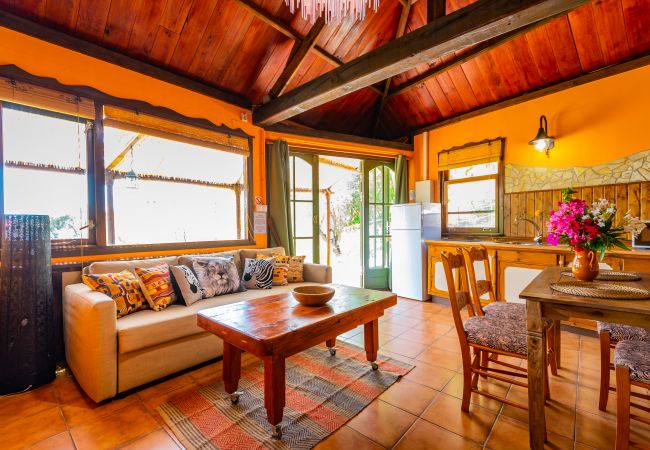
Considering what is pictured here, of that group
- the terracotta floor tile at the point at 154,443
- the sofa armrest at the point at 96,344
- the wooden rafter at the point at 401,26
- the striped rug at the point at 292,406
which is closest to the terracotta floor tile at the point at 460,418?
the striped rug at the point at 292,406

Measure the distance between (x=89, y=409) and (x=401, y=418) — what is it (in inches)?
75.2

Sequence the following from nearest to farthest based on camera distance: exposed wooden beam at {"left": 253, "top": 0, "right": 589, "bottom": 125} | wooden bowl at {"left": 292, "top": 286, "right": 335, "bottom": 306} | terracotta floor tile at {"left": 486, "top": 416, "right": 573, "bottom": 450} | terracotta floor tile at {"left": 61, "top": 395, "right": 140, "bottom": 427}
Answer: terracotta floor tile at {"left": 486, "top": 416, "right": 573, "bottom": 450} < terracotta floor tile at {"left": 61, "top": 395, "right": 140, "bottom": 427} < exposed wooden beam at {"left": 253, "top": 0, "right": 589, "bottom": 125} < wooden bowl at {"left": 292, "top": 286, "right": 335, "bottom": 306}

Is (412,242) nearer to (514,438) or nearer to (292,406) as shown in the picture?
(514,438)

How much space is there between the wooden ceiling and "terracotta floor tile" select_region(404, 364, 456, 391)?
332cm

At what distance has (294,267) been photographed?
3.44 meters

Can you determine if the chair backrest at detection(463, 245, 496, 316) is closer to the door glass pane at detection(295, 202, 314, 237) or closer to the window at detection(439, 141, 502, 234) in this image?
the window at detection(439, 141, 502, 234)

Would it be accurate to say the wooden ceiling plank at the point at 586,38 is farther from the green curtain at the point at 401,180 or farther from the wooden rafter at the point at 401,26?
the green curtain at the point at 401,180

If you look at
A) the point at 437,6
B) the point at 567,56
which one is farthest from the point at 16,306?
the point at 567,56

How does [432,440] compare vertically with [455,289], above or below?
below

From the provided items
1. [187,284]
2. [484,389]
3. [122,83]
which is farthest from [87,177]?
[484,389]

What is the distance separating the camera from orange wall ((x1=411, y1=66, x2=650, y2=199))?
308 cm

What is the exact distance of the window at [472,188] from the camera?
412 centimetres

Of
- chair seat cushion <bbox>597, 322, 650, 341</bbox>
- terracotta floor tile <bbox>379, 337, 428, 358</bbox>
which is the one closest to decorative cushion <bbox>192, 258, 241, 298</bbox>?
terracotta floor tile <bbox>379, 337, 428, 358</bbox>

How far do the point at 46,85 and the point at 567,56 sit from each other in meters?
5.06
